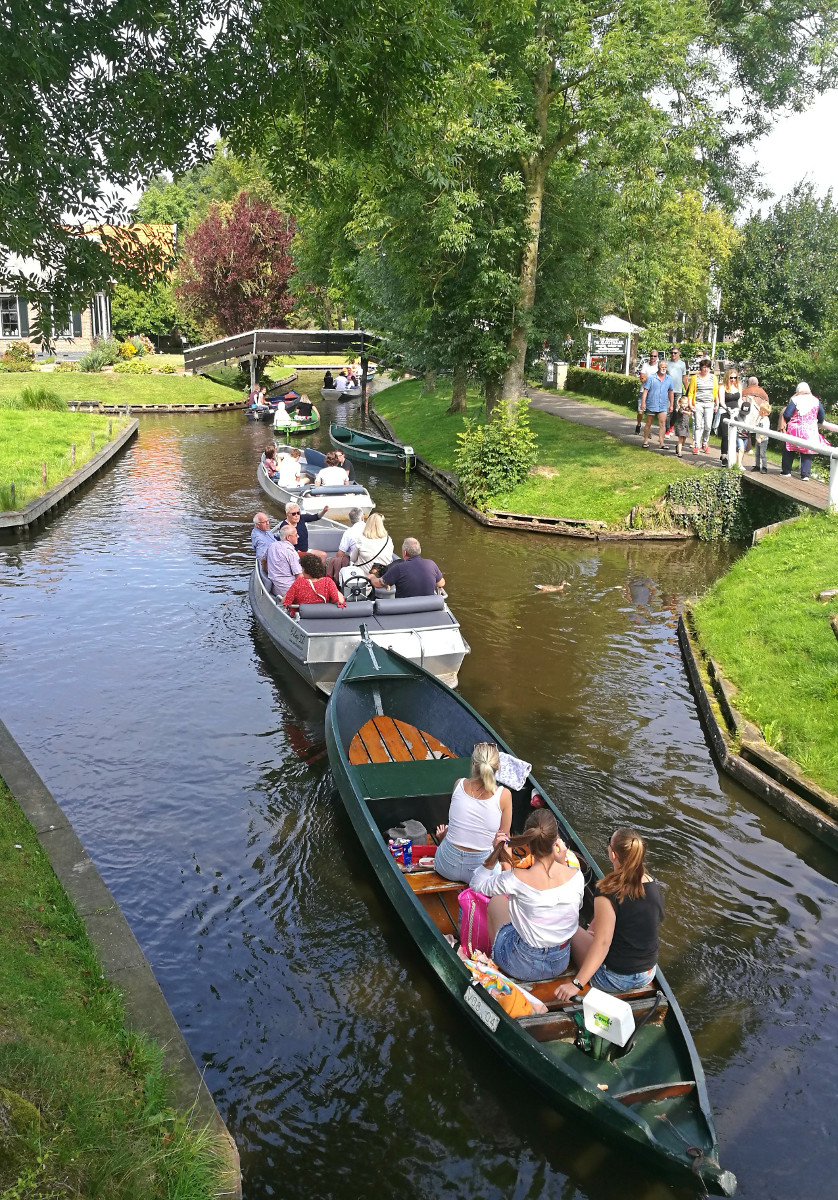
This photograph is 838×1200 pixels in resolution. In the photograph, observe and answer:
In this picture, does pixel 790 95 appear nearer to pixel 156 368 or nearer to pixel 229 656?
pixel 229 656

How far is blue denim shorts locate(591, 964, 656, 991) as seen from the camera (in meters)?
6.41

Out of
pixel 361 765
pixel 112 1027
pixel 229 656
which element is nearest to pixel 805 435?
pixel 229 656

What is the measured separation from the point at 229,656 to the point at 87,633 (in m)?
2.54

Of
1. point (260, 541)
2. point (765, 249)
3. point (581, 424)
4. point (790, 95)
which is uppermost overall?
point (790, 95)

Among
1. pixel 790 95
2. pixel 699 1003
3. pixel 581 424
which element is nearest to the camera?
pixel 699 1003

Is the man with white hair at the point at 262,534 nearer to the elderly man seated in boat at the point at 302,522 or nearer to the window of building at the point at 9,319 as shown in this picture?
the elderly man seated in boat at the point at 302,522

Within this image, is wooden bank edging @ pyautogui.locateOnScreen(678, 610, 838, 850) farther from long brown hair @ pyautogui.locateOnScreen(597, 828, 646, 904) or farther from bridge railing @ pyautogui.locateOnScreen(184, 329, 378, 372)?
bridge railing @ pyautogui.locateOnScreen(184, 329, 378, 372)

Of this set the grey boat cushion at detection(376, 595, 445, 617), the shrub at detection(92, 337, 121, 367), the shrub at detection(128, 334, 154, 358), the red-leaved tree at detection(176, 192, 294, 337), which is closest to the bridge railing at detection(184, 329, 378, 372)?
the shrub at detection(92, 337, 121, 367)

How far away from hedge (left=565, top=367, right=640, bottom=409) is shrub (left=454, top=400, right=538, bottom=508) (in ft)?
35.4

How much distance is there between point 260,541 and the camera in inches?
623

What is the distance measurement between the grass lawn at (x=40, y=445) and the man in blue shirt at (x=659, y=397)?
1546 cm

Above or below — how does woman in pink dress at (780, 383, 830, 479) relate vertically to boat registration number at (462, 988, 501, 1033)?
above

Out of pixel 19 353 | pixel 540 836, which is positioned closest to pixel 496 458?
pixel 540 836

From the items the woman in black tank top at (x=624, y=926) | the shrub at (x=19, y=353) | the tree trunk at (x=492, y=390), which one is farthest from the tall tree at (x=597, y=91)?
the shrub at (x=19, y=353)
